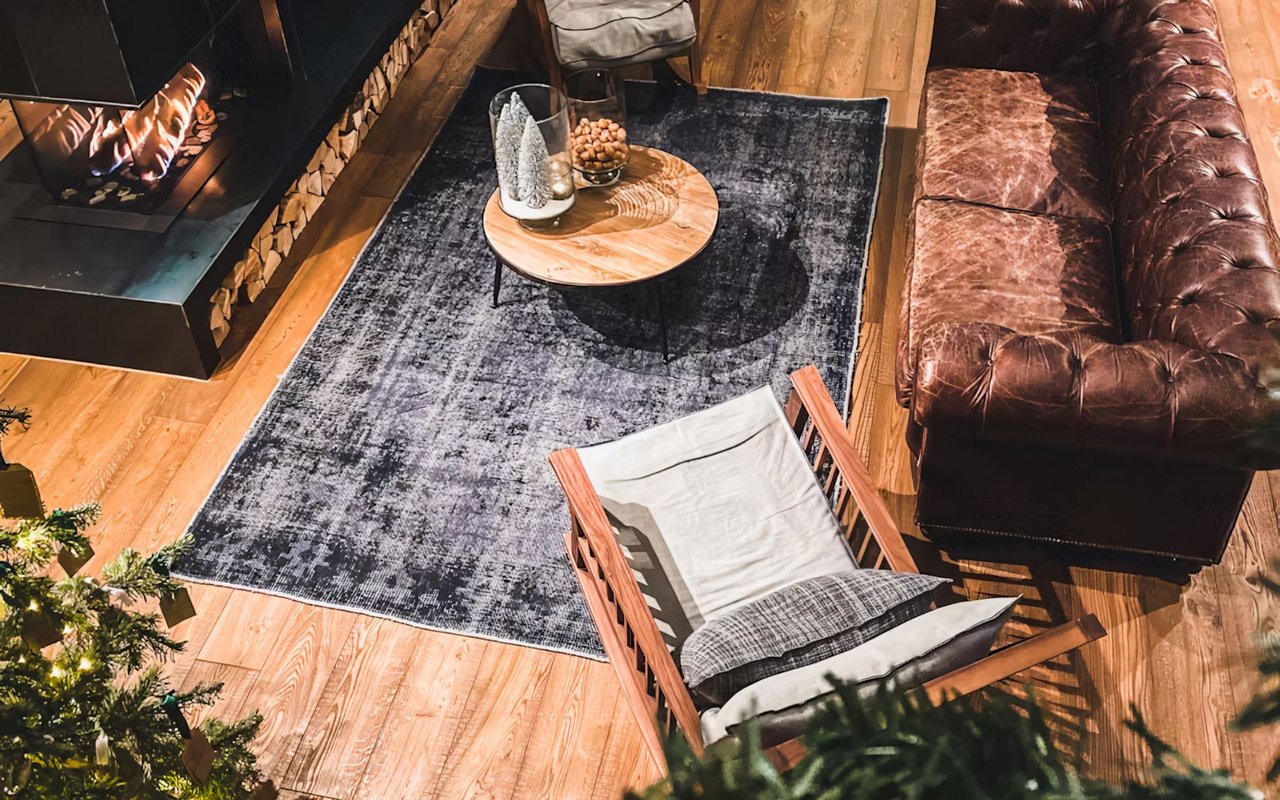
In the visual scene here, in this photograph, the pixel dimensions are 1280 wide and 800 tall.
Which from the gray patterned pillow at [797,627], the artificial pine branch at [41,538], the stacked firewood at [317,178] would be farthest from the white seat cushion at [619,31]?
the artificial pine branch at [41,538]

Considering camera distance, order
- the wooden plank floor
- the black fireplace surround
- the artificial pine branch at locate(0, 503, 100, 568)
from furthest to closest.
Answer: the black fireplace surround
the wooden plank floor
the artificial pine branch at locate(0, 503, 100, 568)

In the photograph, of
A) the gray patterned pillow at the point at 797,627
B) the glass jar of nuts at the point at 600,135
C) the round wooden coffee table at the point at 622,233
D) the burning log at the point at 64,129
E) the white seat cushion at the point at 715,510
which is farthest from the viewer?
the burning log at the point at 64,129

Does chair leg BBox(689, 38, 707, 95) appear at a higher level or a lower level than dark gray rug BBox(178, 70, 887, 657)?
higher

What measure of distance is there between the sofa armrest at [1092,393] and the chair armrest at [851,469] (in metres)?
0.18

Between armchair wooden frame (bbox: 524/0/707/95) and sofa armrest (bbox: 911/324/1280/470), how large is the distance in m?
2.20

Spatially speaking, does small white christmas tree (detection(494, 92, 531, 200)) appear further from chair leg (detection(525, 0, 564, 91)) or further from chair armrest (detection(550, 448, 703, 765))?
chair leg (detection(525, 0, 564, 91))

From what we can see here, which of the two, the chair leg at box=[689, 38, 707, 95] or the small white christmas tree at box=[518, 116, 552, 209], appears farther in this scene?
the chair leg at box=[689, 38, 707, 95]

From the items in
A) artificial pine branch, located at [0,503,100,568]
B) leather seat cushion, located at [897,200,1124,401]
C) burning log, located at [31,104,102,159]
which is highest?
artificial pine branch, located at [0,503,100,568]

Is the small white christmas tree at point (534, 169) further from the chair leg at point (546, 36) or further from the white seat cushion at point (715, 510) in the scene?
the chair leg at point (546, 36)

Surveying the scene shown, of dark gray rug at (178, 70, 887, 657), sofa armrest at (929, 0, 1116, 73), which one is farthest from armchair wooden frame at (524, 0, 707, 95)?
sofa armrest at (929, 0, 1116, 73)

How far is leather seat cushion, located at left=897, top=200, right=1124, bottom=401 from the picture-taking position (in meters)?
2.60

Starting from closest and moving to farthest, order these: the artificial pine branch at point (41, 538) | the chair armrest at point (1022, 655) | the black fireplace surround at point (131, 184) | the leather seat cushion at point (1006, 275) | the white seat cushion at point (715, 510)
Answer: the artificial pine branch at point (41, 538) < the chair armrest at point (1022, 655) < the white seat cushion at point (715, 510) < the leather seat cushion at point (1006, 275) < the black fireplace surround at point (131, 184)

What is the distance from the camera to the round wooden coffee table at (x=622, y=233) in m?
2.85

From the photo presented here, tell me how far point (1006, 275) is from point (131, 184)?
2.51 meters
